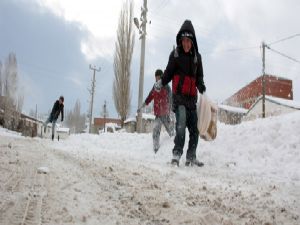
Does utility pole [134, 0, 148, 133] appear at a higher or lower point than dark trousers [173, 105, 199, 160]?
higher

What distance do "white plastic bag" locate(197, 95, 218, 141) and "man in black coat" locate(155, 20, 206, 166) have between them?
32 centimetres

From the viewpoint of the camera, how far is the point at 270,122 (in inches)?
312

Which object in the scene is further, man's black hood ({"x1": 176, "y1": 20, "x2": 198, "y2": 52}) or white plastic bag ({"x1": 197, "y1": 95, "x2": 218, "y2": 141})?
white plastic bag ({"x1": 197, "y1": 95, "x2": 218, "y2": 141})

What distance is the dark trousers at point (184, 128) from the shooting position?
5760mm

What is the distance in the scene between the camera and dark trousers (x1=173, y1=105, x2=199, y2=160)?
576cm

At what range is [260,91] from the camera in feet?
158

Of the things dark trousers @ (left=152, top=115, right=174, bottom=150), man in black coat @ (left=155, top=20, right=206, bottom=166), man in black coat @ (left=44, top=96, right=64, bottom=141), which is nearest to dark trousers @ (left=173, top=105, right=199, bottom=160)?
man in black coat @ (left=155, top=20, right=206, bottom=166)

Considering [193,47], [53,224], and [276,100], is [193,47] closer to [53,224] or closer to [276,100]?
[53,224]

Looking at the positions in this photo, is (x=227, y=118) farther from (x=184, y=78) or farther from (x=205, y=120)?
(x=184, y=78)

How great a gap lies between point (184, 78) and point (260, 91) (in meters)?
44.6

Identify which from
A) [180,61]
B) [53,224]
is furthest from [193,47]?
[53,224]

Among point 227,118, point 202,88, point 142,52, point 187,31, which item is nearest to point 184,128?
point 202,88

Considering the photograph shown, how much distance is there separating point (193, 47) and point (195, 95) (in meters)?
0.74

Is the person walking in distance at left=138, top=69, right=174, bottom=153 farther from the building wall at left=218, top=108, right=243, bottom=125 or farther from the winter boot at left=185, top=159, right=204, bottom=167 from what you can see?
the building wall at left=218, top=108, right=243, bottom=125
